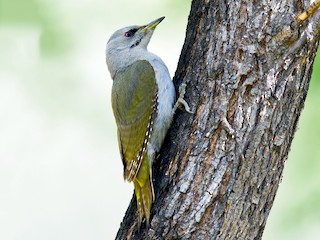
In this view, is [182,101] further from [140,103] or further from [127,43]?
[127,43]

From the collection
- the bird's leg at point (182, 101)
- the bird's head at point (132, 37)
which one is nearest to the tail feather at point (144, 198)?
the bird's leg at point (182, 101)

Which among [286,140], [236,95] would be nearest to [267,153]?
[286,140]

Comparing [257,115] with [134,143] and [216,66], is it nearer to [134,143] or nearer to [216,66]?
[216,66]

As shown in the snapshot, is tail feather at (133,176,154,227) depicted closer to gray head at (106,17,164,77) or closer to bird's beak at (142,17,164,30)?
gray head at (106,17,164,77)

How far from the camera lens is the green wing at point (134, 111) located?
3.87 meters

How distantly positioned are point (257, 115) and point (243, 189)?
1.27 ft

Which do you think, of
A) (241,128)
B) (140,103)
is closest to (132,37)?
(140,103)

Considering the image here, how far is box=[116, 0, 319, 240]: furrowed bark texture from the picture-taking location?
300cm

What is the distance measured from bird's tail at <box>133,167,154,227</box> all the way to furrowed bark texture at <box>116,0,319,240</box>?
79 mm

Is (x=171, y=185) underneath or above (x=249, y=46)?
underneath

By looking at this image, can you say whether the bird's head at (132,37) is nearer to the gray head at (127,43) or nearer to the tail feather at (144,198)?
the gray head at (127,43)

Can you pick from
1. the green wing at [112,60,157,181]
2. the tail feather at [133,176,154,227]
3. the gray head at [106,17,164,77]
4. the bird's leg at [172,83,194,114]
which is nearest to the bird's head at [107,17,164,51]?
the gray head at [106,17,164,77]

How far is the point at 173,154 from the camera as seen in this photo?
322 cm

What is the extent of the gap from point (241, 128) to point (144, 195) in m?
0.71
